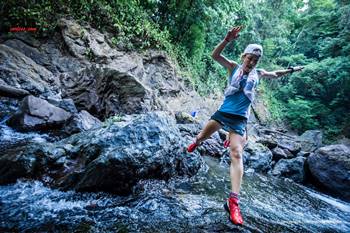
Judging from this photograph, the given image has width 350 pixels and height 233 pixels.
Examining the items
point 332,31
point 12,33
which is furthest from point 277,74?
point 332,31

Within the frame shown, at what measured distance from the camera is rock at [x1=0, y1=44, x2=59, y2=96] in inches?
289

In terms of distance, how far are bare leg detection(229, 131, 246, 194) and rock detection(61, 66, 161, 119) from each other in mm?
4223

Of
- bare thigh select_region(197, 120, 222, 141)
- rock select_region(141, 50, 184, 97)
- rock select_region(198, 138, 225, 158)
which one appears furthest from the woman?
rock select_region(141, 50, 184, 97)

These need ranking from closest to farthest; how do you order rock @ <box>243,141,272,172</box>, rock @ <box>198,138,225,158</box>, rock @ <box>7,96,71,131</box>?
rock @ <box>7,96,71,131</box> < rock @ <box>198,138,225,158</box> < rock @ <box>243,141,272,172</box>

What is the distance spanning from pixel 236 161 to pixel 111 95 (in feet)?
17.1

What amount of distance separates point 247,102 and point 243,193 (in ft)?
7.21

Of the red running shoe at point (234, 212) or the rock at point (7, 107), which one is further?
the rock at point (7, 107)

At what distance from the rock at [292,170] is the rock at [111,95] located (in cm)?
440

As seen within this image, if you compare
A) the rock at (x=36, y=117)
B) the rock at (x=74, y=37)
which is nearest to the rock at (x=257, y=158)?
the rock at (x=36, y=117)

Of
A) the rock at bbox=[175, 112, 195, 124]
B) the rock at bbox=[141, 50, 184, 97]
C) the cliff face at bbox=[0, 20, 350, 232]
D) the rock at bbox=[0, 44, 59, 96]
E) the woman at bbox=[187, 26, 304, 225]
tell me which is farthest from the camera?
the rock at bbox=[141, 50, 184, 97]

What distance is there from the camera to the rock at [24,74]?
733 centimetres

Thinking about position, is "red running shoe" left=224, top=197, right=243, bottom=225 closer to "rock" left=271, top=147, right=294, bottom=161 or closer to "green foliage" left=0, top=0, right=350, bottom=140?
"rock" left=271, top=147, right=294, bottom=161

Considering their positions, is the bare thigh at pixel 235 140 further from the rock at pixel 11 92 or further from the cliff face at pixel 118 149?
the rock at pixel 11 92

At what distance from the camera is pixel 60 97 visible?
8.07 meters
